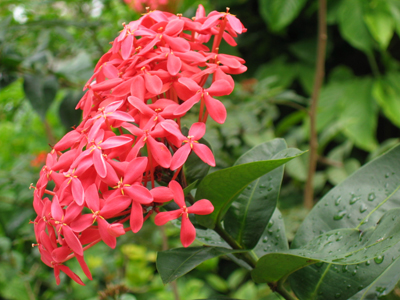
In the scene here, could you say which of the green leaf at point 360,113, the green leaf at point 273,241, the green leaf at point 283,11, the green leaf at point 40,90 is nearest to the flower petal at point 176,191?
the green leaf at point 273,241

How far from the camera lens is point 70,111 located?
37.4 inches

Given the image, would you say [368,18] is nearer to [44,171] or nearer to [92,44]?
[92,44]

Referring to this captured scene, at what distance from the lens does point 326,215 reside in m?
0.55

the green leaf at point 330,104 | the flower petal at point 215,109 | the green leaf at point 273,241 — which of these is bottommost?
the green leaf at point 330,104

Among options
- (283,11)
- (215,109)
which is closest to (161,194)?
(215,109)

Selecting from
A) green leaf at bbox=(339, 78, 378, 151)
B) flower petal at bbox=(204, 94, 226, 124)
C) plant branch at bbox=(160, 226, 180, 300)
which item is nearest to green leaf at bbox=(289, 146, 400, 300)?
flower petal at bbox=(204, 94, 226, 124)

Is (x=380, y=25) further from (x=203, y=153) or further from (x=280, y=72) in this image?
(x=203, y=153)

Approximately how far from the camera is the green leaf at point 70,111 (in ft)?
3.05

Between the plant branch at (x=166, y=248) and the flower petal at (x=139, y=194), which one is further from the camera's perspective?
the plant branch at (x=166, y=248)

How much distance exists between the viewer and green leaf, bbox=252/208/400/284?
354 mm

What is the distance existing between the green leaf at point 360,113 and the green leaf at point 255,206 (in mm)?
1504

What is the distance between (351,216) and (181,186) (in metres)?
0.28

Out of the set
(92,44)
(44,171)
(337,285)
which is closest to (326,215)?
(337,285)

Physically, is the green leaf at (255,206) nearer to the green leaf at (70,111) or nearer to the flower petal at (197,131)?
the flower petal at (197,131)
